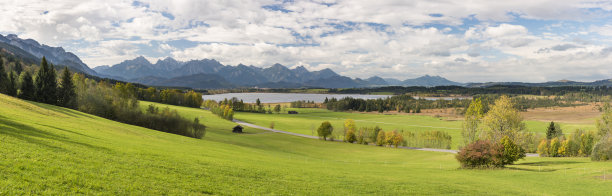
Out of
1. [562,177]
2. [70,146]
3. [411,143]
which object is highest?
[70,146]

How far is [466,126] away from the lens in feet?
247

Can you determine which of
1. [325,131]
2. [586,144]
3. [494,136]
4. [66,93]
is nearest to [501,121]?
[494,136]

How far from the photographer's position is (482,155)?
39125mm

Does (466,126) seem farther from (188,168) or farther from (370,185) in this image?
(188,168)

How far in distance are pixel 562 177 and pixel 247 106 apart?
590 feet

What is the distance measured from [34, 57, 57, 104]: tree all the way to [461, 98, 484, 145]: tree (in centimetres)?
10133

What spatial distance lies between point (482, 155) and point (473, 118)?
124 feet

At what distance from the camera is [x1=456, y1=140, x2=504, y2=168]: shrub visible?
128 feet

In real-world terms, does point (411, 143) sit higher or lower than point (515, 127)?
lower

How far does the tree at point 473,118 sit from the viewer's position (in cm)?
7044

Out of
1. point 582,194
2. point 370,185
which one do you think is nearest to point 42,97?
point 370,185

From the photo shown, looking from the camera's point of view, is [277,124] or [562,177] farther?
[277,124]

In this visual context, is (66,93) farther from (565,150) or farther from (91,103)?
(565,150)

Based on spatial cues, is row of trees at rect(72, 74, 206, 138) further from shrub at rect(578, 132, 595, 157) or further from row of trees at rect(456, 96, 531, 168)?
shrub at rect(578, 132, 595, 157)
